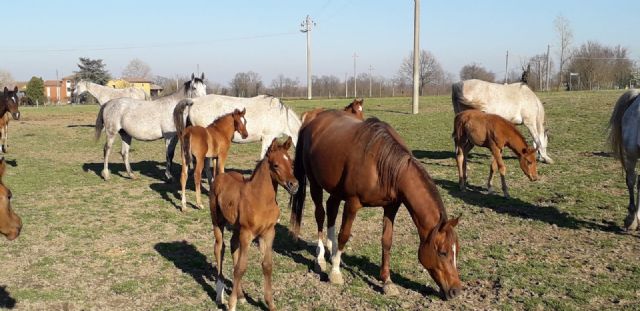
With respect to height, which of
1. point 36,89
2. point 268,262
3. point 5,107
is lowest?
point 268,262

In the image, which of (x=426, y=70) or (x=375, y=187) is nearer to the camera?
(x=375, y=187)

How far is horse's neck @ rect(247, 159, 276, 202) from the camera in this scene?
4.51 metres

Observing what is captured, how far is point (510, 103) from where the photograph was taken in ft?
42.0

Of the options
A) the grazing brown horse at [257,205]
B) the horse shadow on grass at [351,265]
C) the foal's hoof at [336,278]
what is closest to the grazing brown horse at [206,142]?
the horse shadow on grass at [351,265]

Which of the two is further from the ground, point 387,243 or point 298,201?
point 298,201

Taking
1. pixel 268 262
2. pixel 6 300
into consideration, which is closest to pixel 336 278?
pixel 268 262

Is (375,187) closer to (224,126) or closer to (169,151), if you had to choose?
(224,126)

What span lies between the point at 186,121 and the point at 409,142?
25.5 ft

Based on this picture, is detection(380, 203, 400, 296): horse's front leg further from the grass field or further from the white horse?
the white horse

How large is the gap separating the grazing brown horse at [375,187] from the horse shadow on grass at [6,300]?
2927 mm

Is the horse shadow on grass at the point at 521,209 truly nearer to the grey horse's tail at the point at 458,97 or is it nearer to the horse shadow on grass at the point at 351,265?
the horse shadow on grass at the point at 351,265

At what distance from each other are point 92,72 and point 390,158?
Result: 254 ft

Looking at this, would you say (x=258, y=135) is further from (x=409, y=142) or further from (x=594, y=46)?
(x=594, y=46)

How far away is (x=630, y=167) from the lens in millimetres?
7047
